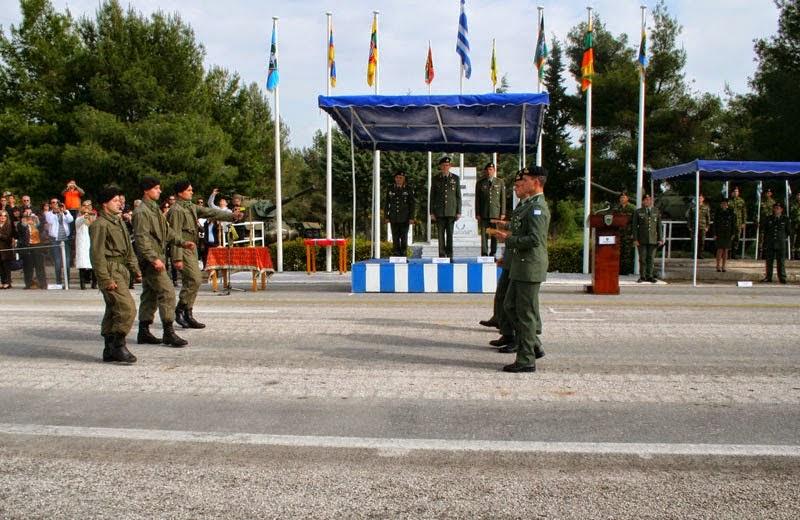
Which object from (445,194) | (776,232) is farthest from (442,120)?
(776,232)

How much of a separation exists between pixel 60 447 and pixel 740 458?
453 centimetres

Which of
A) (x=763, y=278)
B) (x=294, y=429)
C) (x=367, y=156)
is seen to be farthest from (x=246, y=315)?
(x=367, y=156)

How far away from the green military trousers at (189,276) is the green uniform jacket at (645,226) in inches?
453

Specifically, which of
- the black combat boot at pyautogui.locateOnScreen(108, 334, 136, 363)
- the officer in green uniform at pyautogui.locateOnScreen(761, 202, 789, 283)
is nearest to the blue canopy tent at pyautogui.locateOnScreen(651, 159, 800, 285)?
the officer in green uniform at pyautogui.locateOnScreen(761, 202, 789, 283)

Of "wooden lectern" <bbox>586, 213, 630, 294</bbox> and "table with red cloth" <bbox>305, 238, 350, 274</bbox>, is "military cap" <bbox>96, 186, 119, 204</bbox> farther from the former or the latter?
"table with red cloth" <bbox>305, 238, 350, 274</bbox>

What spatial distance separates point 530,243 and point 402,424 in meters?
2.51

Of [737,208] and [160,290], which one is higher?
[737,208]

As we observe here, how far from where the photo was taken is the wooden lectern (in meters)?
14.3

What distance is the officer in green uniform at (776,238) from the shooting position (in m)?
17.1

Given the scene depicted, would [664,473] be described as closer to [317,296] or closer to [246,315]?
[246,315]

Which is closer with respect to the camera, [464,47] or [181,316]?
[181,316]

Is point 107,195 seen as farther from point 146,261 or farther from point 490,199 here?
point 490,199

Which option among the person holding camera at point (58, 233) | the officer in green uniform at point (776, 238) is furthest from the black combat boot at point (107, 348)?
the officer in green uniform at point (776, 238)

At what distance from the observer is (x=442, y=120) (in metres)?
16.0
